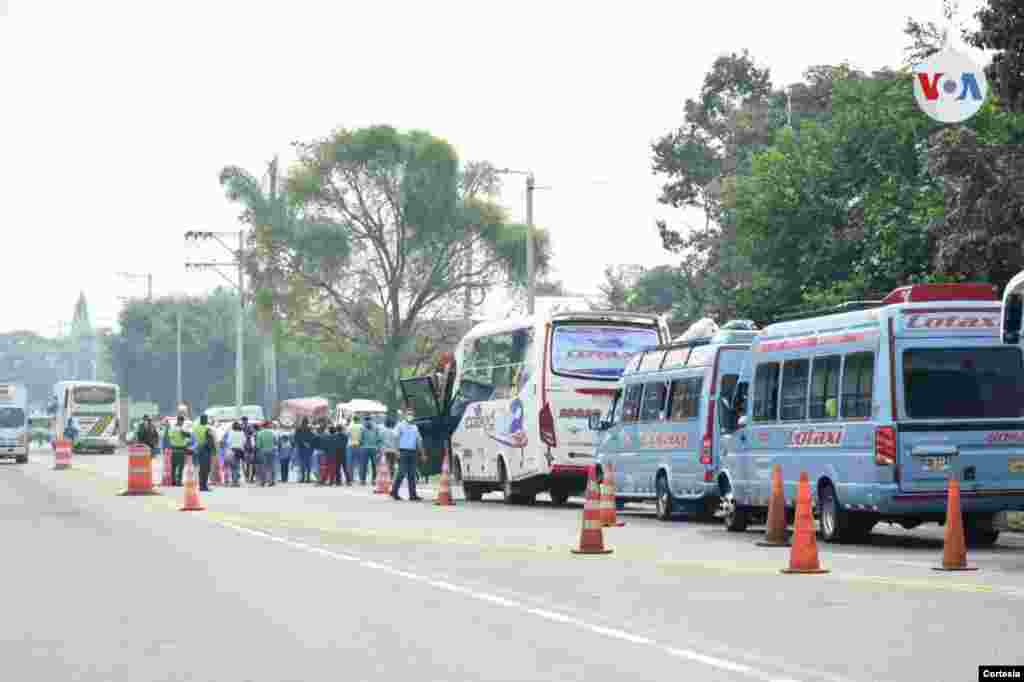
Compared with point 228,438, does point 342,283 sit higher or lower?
higher

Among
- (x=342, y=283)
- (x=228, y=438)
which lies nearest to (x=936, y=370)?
(x=228, y=438)

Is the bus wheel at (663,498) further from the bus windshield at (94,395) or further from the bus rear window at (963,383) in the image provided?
the bus windshield at (94,395)

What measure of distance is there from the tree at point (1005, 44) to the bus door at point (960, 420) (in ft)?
27.7

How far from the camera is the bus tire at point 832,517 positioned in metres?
22.7

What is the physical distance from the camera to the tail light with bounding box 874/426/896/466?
21500 mm

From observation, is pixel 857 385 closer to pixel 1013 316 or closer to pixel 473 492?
pixel 1013 316

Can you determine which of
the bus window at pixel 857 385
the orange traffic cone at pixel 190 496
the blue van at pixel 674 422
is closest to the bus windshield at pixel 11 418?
the orange traffic cone at pixel 190 496

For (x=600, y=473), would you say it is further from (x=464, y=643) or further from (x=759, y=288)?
(x=464, y=643)

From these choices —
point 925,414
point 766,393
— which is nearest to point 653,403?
point 766,393

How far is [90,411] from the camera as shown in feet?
303

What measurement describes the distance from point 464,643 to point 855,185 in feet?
110

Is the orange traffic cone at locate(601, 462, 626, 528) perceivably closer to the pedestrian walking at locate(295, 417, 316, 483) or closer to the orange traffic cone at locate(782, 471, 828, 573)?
the orange traffic cone at locate(782, 471, 828, 573)

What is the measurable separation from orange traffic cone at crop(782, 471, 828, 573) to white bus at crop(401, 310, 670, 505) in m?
17.6

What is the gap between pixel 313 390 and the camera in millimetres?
144375
